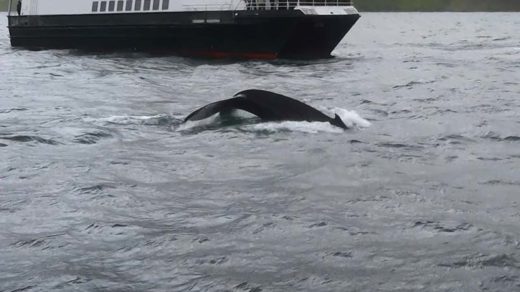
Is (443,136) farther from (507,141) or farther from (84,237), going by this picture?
(84,237)

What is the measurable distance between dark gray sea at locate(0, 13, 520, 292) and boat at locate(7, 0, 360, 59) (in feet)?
51.4

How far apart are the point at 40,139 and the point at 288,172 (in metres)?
5.05

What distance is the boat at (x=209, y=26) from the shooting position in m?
35.1

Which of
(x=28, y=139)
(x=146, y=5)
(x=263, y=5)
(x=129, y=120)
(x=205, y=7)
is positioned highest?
(x=263, y=5)

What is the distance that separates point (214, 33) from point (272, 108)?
74.4ft

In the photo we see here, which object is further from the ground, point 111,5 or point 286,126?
point 111,5

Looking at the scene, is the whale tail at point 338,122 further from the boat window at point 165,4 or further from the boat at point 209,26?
the boat window at point 165,4

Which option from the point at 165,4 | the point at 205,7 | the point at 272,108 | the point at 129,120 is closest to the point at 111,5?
the point at 165,4

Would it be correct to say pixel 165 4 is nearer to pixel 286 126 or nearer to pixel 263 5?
pixel 263 5

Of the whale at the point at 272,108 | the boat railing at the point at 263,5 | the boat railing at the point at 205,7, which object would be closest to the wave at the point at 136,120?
the whale at the point at 272,108

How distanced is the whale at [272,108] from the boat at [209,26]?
20.3 meters

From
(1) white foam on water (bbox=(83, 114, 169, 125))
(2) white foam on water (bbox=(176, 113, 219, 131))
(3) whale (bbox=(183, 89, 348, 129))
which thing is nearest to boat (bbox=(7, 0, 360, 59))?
(1) white foam on water (bbox=(83, 114, 169, 125))

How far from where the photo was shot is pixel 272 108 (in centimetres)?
1430

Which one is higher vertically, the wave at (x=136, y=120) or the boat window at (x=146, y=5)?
the boat window at (x=146, y=5)
